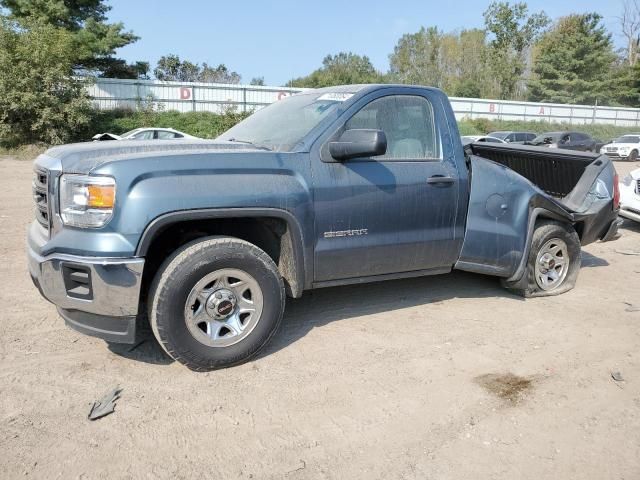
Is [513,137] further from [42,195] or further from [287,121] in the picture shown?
[42,195]

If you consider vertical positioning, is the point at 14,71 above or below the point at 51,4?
below

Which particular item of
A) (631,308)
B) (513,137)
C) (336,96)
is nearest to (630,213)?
(631,308)

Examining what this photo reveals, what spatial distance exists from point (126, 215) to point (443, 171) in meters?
2.48

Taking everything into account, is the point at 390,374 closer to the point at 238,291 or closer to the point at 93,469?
the point at 238,291

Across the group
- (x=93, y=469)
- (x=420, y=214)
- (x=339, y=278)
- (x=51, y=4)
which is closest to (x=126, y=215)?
(x=93, y=469)

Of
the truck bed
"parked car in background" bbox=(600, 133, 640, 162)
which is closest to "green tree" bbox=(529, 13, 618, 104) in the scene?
"parked car in background" bbox=(600, 133, 640, 162)

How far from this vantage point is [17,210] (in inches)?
343

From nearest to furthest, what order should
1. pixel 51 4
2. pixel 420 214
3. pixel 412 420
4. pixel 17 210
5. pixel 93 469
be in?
1. pixel 93 469
2. pixel 412 420
3. pixel 420 214
4. pixel 17 210
5. pixel 51 4

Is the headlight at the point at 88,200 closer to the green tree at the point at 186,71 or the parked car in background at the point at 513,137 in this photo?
the parked car in background at the point at 513,137

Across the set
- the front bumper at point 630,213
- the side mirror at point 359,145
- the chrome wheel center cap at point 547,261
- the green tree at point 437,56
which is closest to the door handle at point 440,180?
the side mirror at point 359,145

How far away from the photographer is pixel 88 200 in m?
3.01

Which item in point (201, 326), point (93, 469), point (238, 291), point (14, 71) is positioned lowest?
point (93, 469)

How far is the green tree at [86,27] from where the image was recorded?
28.3 m

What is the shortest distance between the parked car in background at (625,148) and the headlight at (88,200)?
2969 centimetres
